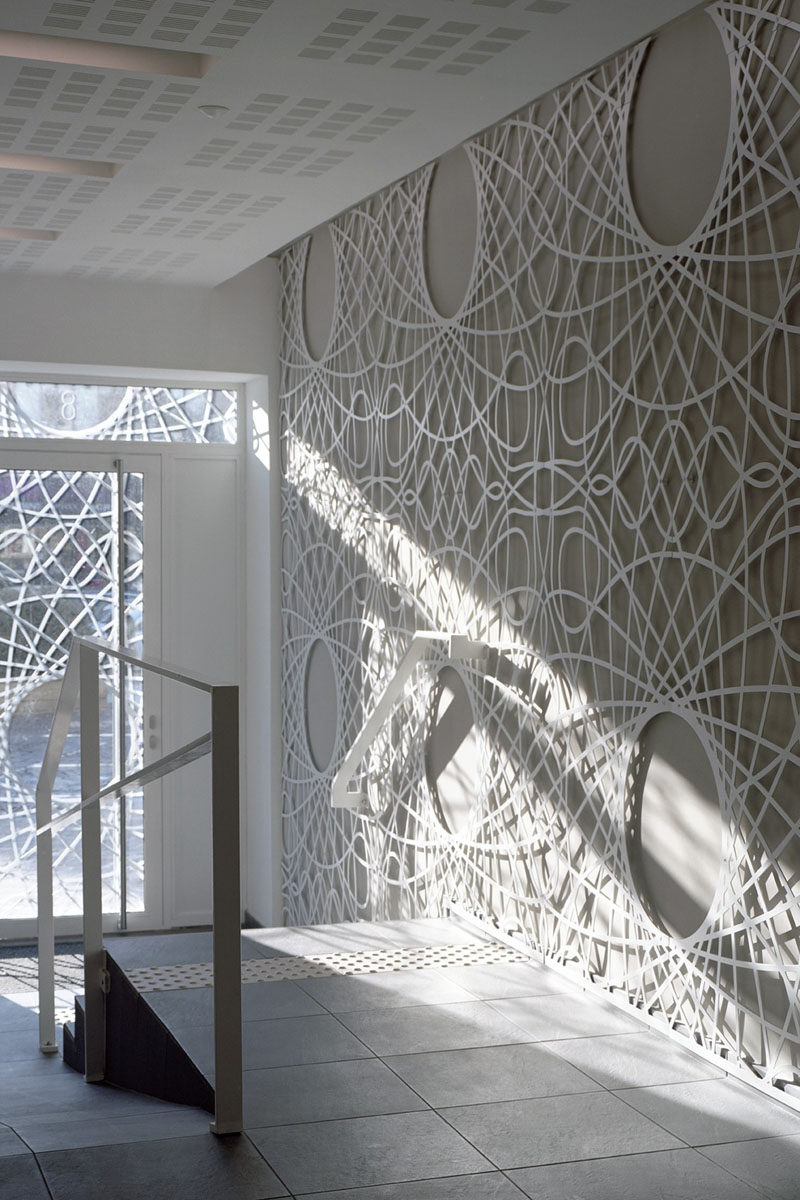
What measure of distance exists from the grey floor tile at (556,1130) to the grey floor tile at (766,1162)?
0.11 m

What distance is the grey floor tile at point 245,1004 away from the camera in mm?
3389

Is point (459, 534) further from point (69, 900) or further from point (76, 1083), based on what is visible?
point (69, 900)

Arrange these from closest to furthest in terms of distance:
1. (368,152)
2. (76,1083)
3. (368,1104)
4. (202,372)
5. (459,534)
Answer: (368,1104), (76,1083), (368,152), (459,534), (202,372)

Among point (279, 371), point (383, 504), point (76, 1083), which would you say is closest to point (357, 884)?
point (383, 504)

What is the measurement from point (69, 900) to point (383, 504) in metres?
2.72

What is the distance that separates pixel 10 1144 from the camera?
2611 mm

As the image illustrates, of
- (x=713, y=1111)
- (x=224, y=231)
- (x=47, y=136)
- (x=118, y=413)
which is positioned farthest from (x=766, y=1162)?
(x=118, y=413)

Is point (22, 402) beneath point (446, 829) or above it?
above

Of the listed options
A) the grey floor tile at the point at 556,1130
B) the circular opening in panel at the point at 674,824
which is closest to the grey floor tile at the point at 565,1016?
the circular opening in panel at the point at 674,824

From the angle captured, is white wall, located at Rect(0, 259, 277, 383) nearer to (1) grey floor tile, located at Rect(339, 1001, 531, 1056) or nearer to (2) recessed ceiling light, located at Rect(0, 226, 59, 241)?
(2) recessed ceiling light, located at Rect(0, 226, 59, 241)

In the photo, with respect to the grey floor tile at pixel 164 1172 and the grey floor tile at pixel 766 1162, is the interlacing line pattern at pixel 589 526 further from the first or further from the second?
the grey floor tile at pixel 164 1172

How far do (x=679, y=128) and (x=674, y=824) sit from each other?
174 centimetres

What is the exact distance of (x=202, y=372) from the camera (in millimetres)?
6492

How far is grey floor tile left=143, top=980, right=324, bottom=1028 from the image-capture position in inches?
133
